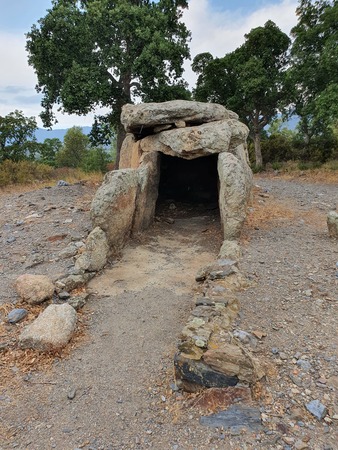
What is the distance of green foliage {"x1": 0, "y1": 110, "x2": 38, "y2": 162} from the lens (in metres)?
15.8

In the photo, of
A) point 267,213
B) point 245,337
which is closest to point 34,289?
point 245,337

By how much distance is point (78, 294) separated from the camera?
4.98m

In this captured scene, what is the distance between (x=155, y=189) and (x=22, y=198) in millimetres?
4904

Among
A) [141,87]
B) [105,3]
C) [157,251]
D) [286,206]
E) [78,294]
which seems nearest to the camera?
[78,294]

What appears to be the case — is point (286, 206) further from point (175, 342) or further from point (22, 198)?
point (22, 198)

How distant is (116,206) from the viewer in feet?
20.7

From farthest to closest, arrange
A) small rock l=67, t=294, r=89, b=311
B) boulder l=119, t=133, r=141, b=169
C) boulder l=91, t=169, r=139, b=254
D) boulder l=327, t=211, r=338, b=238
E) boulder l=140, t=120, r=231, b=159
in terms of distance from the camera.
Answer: boulder l=119, t=133, r=141, b=169
boulder l=140, t=120, r=231, b=159
boulder l=327, t=211, r=338, b=238
boulder l=91, t=169, r=139, b=254
small rock l=67, t=294, r=89, b=311

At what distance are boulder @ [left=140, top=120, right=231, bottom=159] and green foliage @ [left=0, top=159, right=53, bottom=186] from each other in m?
8.89

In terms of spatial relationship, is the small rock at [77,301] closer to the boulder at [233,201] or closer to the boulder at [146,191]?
the boulder at [146,191]

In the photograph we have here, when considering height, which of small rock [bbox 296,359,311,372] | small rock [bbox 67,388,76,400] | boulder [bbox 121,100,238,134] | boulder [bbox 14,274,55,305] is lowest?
small rock [bbox 67,388,76,400]

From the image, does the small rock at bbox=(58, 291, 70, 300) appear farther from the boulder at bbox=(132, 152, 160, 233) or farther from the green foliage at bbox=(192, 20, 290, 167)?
the green foliage at bbox=(192, 20, 290, 167)

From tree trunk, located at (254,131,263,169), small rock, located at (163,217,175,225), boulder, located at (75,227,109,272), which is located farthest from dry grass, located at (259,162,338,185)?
boulder, located at (75,227,109,272)

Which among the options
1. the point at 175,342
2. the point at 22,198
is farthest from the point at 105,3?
the point at 175,342

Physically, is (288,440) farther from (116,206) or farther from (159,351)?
(116,206)
